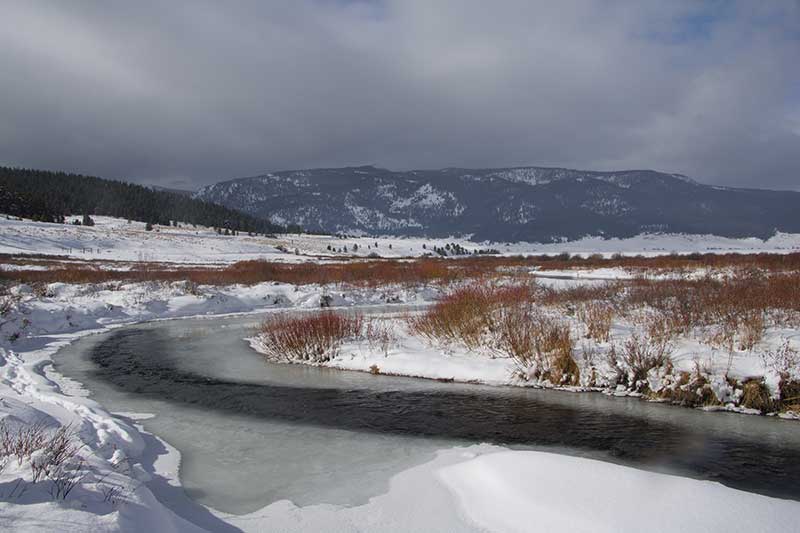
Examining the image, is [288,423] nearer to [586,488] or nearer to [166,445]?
[166,445]

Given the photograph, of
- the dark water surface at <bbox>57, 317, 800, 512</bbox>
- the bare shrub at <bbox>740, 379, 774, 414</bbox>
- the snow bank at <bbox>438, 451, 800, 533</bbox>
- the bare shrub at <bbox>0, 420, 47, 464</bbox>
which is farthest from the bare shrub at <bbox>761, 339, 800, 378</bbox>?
the bare shrub at <bbox>0, 420, 47, 464</bbox>

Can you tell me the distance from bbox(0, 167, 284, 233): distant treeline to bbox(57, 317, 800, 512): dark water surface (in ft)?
367

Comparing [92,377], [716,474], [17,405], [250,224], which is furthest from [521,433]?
[250,224]

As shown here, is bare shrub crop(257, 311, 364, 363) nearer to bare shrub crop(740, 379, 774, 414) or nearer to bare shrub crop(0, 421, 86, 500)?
bare shrub crop(0, 421, 86, 500)

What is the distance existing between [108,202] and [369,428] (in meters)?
149

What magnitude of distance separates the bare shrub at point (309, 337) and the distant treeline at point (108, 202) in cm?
10837

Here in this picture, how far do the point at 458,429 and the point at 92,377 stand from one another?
10.2m

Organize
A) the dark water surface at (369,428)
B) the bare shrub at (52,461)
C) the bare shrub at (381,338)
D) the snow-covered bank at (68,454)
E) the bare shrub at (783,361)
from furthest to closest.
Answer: the bare shrub at (381,338)
the bare shrub at (783,361)
the dark water surface at (369,428)
the bare shrub at (52,461)
the snow-covered bank at (68,454)

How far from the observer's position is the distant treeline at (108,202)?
115869 mm

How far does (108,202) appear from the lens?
13700 cm

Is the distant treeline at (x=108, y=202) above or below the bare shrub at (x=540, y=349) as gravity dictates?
above

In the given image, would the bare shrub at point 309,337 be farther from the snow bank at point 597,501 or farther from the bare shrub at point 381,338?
the snow bank at point 597,501

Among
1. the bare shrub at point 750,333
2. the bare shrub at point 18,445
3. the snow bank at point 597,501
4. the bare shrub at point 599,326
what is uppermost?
Result: the bare shrub at point 750,333

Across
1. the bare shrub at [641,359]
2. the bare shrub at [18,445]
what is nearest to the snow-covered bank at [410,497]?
the bare shrub at [18,445]
